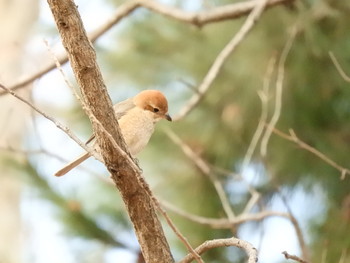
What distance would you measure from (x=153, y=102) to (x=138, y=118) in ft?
0.39

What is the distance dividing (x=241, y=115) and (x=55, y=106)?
195cm

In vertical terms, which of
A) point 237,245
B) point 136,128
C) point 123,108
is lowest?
point 237,245

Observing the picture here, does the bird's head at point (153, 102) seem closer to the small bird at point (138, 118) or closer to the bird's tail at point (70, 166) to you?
the small bird at point (138, 118)

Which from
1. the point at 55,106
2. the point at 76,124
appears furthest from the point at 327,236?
the point at 55,106

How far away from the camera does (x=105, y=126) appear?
204 cm

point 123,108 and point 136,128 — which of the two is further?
point 123,108

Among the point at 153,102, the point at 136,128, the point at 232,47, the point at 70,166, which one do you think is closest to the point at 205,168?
the point at 232,47

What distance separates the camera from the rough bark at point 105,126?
196 cm

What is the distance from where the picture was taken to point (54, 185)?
421 centimetres

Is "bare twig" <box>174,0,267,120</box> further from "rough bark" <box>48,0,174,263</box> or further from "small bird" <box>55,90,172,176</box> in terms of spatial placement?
"rough bark" <box>48,0,174,263</box>

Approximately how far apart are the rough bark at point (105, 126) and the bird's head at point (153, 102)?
3.34 feet

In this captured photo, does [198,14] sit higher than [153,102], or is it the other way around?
[198,14]

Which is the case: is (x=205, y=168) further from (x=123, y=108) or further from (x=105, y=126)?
(x=105, y=126)

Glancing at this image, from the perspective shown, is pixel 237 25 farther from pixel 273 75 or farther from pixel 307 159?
pixel 307 159
